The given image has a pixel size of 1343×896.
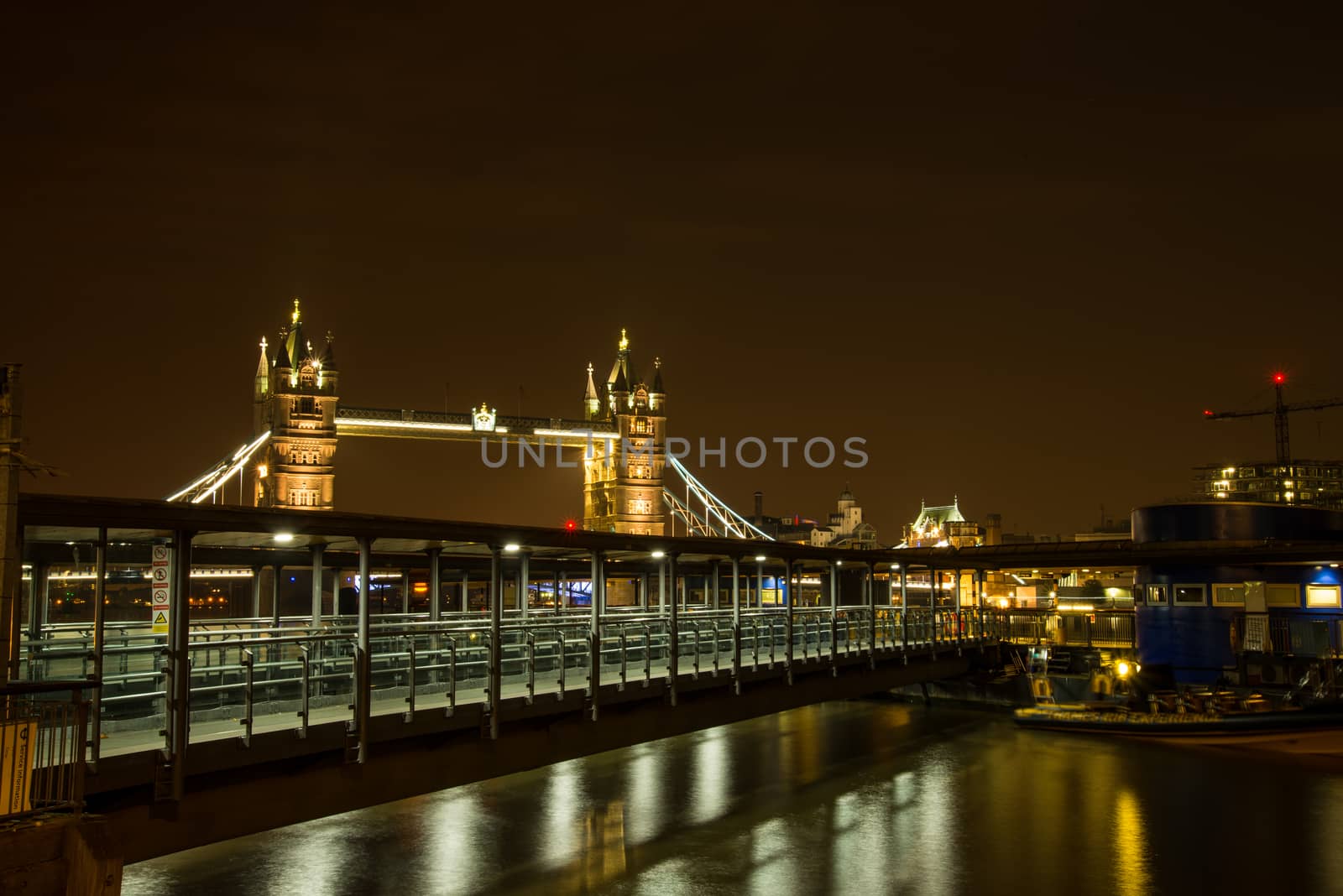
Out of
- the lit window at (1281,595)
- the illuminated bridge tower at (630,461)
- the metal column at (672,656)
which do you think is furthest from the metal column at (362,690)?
the illuminated bridge tower at (630,461)

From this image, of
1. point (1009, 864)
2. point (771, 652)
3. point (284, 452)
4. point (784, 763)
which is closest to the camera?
point (1009, 864)

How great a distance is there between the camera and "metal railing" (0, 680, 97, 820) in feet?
33.8

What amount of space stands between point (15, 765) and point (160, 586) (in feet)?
12.8

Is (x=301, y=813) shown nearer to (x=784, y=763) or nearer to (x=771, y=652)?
(x=771, y=652)

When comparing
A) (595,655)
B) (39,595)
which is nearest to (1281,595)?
(595,655)

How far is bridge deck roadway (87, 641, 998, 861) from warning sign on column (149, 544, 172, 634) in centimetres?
128

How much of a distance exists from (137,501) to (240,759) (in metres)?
3.01

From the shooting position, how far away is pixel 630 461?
125875 millimetres

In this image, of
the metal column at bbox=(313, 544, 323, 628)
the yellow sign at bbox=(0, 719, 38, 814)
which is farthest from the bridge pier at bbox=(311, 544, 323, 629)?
the yellow sign at bbox=(0, 719, 38, 814)

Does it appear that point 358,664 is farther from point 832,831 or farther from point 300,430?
point 300,430

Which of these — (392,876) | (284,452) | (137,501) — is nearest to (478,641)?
(392,876)

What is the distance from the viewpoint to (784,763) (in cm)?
3278

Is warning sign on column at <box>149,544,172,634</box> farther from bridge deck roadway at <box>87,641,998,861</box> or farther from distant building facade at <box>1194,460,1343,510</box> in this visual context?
distant building facade at <box>1194,460,1343,510</box>

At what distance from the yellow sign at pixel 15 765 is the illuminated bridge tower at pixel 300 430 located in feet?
302
